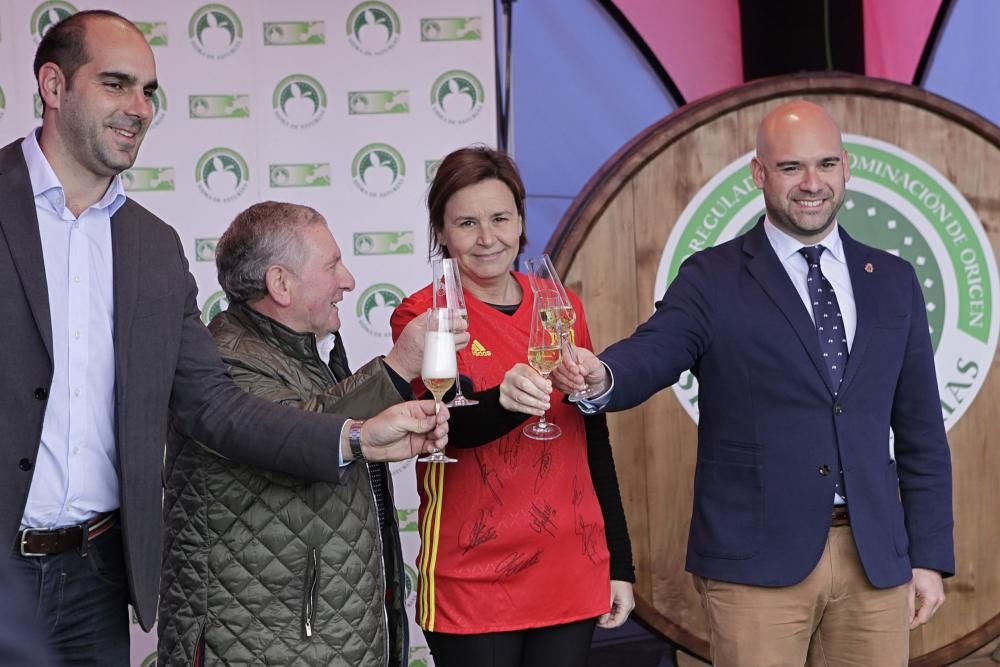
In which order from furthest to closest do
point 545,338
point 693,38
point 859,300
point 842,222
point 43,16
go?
point 693,38
point 842,222
point 43,16
point 859,300
point 545,338

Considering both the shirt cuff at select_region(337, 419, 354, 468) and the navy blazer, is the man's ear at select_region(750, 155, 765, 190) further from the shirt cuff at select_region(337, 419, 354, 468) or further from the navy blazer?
the shirt cuff at select_region(337, 419, 354, 468)

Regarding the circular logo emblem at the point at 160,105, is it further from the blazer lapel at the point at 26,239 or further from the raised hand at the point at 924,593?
the raised hand at the point at 924,593

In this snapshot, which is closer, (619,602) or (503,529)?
(503,529)

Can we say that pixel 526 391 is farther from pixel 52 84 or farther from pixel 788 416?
pixel 52 84

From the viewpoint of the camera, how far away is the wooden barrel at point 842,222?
379 centimetres

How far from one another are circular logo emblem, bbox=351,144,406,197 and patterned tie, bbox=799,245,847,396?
145 cm

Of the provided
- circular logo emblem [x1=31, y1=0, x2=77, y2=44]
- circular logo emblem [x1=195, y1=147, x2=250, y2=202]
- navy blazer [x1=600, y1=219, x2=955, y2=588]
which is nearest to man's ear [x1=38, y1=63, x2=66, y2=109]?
navy blazer [x1=600, y1=219, x2=955, y2=588]

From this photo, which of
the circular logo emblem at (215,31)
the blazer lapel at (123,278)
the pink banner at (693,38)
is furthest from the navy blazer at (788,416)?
the circular logo emblem at (215,31)

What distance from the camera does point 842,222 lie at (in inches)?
155

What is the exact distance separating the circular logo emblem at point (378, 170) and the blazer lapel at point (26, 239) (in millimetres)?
1606

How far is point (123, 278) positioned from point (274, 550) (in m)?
Result: 0.60

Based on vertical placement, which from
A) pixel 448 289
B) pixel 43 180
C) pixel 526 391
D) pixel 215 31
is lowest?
pixel 526 391

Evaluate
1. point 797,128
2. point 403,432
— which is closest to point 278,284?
point 403,432

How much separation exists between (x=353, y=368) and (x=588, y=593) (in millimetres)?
1459
